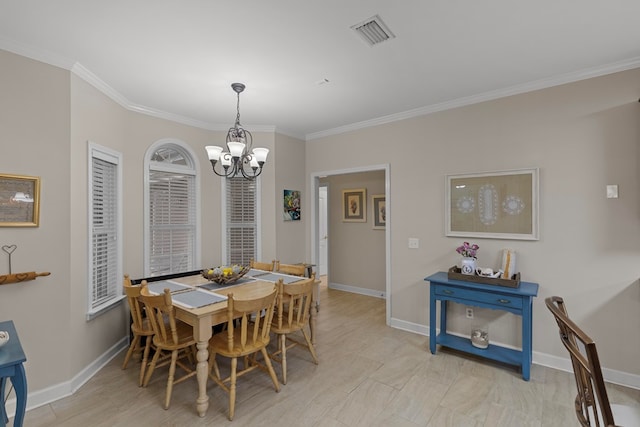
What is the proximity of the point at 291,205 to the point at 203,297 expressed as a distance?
225cm

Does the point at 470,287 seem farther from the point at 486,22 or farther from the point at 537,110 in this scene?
the point at 486,22

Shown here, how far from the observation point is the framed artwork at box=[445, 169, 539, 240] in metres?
2.99

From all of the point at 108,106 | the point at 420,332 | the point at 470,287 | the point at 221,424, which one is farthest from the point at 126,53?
the point at 420,332

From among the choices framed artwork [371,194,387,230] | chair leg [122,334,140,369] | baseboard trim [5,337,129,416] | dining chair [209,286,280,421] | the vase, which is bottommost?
baseboard trim [5,337,129,416]

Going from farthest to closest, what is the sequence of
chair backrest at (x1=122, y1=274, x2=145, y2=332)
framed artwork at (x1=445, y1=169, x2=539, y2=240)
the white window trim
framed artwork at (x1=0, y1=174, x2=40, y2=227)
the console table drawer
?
the white window trim < framed artwork at (x1=445, y1=169, x2=539, y2=240) < the console table drawer < chair backrest at (x1=122, y1=274, x2=145, y2=332) < framed artwork at (x1=0, y1=174, x2=40, y2=227)

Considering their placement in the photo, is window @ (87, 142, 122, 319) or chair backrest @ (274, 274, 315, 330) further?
A: window @ (87, 142, 122, 319)

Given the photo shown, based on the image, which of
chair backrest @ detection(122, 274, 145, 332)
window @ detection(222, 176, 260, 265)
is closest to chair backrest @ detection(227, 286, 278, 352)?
chair backrest @ detection(122, 274, 145, 332)

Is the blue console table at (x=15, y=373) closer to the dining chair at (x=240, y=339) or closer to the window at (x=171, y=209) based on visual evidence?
the dining chair at (x=240, y=339)

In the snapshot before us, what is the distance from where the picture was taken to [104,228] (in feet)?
9.87

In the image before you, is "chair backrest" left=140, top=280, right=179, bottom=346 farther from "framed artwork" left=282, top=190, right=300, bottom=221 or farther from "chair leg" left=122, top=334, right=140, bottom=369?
"framed artwork" left=282, top=190, right=300, bottom=221

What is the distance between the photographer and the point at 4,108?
2182 mm

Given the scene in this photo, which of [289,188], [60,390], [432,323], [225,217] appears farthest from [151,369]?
[289,188]

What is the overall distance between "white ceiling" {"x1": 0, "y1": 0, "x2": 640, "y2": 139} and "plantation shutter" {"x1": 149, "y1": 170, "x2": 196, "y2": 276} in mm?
946

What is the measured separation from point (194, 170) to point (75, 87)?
161 centimetres
